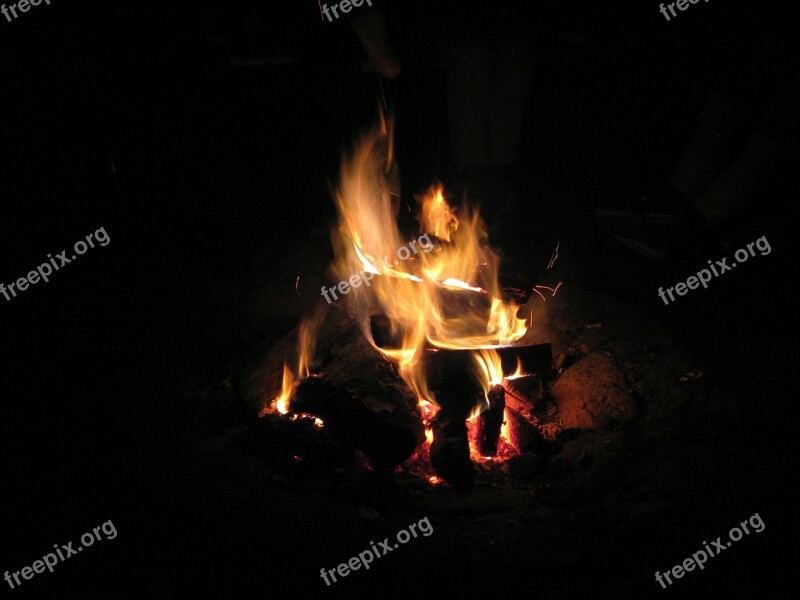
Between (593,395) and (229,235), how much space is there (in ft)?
11.9

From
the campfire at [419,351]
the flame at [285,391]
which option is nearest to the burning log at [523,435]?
the campfire at [419,351]

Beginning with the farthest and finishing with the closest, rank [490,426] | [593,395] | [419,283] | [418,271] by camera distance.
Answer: [418,271], [419,283], [593,395], [490,426]

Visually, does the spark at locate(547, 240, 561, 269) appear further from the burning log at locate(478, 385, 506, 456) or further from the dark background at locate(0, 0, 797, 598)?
the burning log at locate(478, 385, 506, 456)

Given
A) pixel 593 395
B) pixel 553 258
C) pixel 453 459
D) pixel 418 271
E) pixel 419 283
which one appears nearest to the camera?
pixel 453 459

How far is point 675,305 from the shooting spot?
4770 mm

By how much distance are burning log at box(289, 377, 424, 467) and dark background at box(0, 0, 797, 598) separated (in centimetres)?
68

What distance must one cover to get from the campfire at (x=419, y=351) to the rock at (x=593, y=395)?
A: 8.1 inches

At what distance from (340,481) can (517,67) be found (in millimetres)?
4009

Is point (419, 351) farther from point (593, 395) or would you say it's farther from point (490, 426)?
point (593, 395)

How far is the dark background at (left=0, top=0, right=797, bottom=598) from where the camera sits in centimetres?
297

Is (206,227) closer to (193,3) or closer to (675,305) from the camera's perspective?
(193,3)

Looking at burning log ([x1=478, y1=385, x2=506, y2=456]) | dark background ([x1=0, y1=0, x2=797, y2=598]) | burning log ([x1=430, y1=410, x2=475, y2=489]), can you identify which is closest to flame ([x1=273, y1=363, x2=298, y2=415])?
dark background ([x1=0, y1=0, x2=797, y2=598])

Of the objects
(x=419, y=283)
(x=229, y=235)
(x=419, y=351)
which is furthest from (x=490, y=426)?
(x=229, y=235)

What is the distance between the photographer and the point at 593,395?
13.6ft
